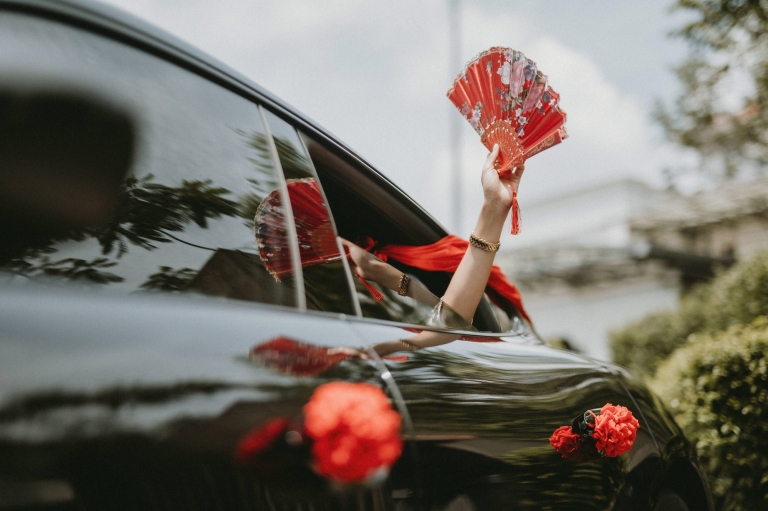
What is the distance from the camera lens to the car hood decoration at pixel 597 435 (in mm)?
1748

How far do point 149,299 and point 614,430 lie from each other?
51.4 inches

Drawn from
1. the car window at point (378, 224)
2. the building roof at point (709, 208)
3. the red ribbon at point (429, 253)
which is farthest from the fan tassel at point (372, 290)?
the building roof at point (709, 208)

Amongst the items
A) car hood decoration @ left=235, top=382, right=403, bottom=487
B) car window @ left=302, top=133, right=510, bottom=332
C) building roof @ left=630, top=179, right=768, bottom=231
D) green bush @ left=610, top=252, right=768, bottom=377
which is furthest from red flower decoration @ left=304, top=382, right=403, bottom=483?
building roof @ left=630, top=179, right=768, bottom=231

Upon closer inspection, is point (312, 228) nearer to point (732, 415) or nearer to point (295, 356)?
point (295, 356)

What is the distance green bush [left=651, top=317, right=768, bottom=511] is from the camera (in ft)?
11.7

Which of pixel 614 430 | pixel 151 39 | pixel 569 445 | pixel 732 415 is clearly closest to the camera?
pixel 151 39

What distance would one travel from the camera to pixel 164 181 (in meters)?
1.45

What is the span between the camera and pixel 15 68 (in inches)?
48.1

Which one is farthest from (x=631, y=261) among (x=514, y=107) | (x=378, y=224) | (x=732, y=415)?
(x=378, y=224)

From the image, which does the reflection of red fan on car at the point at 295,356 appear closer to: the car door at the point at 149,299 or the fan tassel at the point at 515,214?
the car door at the point at 149,299

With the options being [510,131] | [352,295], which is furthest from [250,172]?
[510,131]

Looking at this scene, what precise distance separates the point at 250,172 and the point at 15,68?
50 cm

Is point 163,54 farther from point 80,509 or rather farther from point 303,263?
point 80,509

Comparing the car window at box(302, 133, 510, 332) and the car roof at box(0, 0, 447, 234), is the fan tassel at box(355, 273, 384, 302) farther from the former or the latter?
the car roof at box(0, 0, 447, 234)
